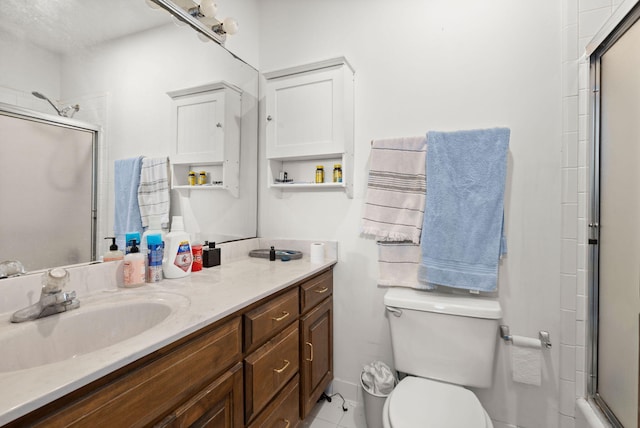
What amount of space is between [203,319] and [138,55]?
1.14 metres

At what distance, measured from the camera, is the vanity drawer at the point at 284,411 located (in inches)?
42.0

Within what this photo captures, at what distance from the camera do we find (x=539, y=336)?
4.50 ft

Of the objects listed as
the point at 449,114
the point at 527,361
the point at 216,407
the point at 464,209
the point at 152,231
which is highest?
the point at 449,114

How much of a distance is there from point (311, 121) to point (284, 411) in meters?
1.41

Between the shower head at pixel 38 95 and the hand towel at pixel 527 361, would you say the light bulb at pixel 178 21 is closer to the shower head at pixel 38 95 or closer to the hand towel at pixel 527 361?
the shower head at pixel 38 95

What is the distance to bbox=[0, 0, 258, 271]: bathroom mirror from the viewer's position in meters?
0.92

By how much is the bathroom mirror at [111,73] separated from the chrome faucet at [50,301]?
6.8 inches

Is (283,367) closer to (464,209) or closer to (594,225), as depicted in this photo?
(464,209)

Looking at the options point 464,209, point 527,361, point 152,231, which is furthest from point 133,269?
point 527,361

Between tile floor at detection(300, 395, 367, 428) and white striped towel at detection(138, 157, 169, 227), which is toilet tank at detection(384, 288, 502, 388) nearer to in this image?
tile floor at detection(300, 395, 367, 428)

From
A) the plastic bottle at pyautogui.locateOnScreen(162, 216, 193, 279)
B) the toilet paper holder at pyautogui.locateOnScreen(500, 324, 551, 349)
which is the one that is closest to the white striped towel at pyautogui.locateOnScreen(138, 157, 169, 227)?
the plastic bottle at pyautogui.locateOnScreen(162, 216, 193, 279)

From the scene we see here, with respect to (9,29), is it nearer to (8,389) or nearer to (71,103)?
(71,103)

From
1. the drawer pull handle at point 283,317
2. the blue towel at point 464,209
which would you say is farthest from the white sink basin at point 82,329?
the blue towel at point 464,209

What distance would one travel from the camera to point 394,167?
1559 millimetres
